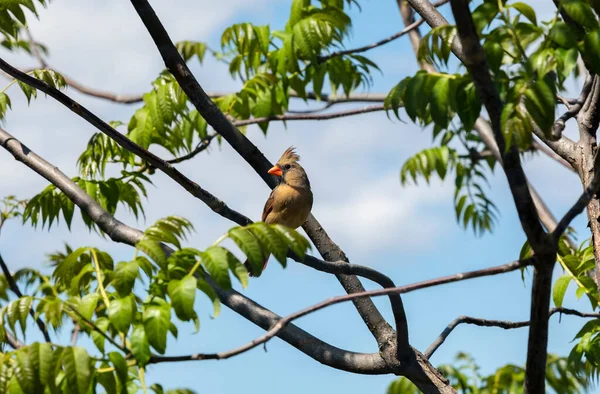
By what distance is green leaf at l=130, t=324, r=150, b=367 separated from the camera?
2326 mm

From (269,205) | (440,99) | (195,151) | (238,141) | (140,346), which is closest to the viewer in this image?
(140,346)

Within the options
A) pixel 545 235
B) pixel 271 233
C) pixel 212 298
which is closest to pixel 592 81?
pixel 545 235

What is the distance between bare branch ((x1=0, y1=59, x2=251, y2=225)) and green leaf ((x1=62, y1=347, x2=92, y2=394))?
3.41ft

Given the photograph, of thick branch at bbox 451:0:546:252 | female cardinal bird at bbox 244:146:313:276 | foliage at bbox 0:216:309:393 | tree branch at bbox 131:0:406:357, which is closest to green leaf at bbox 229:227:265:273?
foliage at bbox 0:216:309:393

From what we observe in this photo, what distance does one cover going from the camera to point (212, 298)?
248cm

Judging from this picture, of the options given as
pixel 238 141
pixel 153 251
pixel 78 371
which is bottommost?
pixel 78 371

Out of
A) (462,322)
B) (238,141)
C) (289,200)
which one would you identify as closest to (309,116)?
(289,200)

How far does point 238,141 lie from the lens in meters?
3.79

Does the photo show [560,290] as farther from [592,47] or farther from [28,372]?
[28,372]

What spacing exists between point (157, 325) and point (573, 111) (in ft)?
7.06

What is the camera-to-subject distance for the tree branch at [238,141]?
10.9 feet

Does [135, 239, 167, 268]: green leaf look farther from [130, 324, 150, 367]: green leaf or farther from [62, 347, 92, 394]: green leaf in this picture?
[62, 347, 92, 394]: green leaf

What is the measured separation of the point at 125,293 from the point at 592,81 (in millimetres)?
2348

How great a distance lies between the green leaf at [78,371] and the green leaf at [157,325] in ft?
0.61
